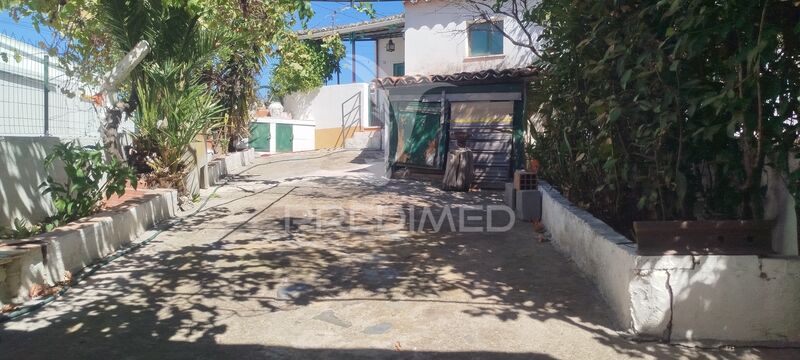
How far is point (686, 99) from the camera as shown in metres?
3.75

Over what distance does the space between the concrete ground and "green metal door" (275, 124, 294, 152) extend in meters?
15.3

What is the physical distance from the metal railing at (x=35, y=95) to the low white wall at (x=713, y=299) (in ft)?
18.6

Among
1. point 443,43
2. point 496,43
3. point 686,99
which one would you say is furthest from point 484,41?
point 686,99

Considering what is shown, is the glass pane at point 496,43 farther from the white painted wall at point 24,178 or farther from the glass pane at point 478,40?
the white painted wall at point 24,178

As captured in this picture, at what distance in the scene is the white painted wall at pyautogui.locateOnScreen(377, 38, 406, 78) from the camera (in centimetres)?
2328

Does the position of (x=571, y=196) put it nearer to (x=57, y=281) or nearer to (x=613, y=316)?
(x=613, y=316)

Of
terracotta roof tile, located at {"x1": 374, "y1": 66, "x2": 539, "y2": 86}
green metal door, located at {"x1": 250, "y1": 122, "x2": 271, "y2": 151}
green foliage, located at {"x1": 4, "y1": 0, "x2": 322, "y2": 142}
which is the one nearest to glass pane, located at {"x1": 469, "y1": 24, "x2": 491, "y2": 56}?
terracotta roof tile, located at {"x1": 374, "y1": 66, "x2": 539, "y2": 86}

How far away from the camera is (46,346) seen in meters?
3.46

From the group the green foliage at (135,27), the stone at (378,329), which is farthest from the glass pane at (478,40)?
the stone at (378,329)

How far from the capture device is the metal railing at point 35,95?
5.57 meters

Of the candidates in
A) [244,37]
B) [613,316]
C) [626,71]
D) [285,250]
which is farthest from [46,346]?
[244,37]

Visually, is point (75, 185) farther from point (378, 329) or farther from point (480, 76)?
point (480, 76)

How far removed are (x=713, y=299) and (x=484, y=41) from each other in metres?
11.2

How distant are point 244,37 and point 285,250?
4.98 meters
